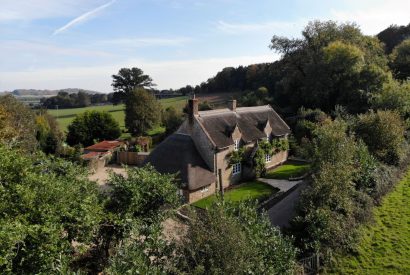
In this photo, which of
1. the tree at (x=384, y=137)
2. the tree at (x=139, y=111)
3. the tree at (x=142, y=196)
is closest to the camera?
the tree at (x=142, y=196)

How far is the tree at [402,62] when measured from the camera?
178 feet

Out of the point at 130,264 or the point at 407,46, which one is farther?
the point at 407,46

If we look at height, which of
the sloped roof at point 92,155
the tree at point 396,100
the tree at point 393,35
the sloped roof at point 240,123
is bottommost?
the sloped roof at point 92,155

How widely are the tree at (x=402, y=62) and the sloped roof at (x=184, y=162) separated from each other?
4152 cm

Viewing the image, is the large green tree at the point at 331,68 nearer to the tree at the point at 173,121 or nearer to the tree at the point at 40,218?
the tree at the point at 173,121

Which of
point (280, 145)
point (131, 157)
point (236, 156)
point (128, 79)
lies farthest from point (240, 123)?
point (128, 79)

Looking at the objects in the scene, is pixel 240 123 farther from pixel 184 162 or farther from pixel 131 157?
pixel 131 157

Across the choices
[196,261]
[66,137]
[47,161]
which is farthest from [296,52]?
[196,261]

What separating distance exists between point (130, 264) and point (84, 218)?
3.87m

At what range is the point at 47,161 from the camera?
17703mm

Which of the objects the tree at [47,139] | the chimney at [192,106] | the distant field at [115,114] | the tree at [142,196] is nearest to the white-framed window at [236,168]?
the chimney at [192,106]

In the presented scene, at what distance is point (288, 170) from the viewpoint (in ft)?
115

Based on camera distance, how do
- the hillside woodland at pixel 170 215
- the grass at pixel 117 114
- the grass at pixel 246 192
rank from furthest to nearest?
the grass at pixel 117 114 < the grass at pixel 246 192 < the hillside woodland at pixel 170 215

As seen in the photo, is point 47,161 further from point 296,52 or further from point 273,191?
point 296,52
